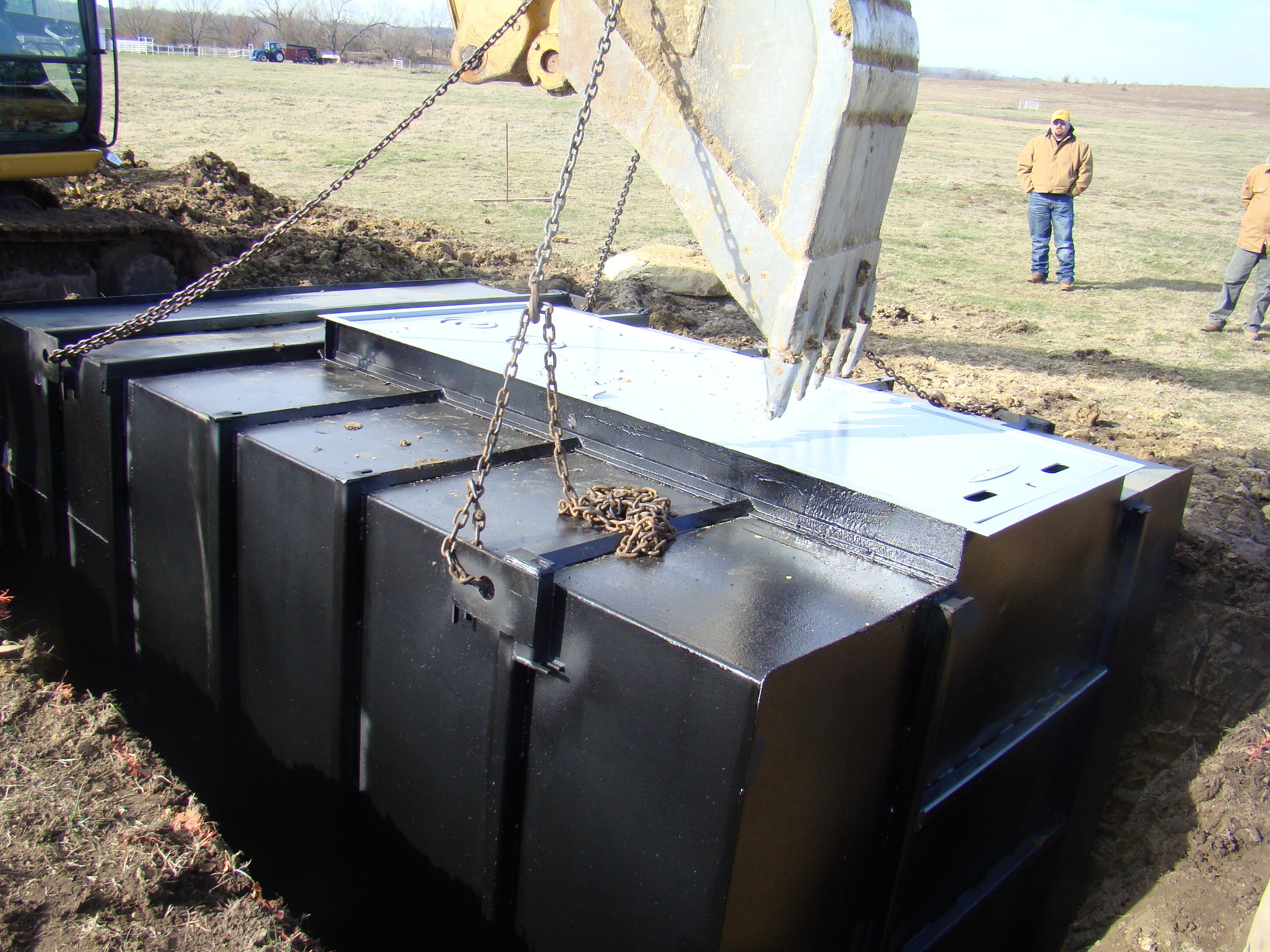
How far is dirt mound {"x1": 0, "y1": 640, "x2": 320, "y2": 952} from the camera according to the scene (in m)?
2.21

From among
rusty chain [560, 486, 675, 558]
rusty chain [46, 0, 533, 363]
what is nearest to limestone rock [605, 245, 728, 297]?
rusty chain [46, 0, 533, 363]

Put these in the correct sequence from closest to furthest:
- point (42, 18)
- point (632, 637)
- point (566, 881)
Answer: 1. point (632, 637)
2. point (566, 881)
3. point (42, 18)

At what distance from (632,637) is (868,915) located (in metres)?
1.00

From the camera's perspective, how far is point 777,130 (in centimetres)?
235

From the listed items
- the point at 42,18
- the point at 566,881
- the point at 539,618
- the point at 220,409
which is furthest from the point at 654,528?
the point at 42,18

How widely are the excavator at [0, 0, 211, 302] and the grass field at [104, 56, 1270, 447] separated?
4881mm

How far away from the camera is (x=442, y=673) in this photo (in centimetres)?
248

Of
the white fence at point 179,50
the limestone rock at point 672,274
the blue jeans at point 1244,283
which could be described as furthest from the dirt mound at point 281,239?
the white fence at point 179,50

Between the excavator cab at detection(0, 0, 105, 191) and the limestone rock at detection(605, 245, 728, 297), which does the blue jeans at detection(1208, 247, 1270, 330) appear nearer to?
the limestone rock at detection(605, 245, 728, 297)

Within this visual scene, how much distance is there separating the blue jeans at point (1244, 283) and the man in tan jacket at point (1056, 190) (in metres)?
1.81

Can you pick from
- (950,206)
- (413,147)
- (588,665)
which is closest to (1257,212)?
(950,206)

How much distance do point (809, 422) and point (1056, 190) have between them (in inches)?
390

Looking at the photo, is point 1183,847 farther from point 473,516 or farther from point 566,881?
point 473,516

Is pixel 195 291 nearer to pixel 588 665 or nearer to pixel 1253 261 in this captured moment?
pixel 588 665
